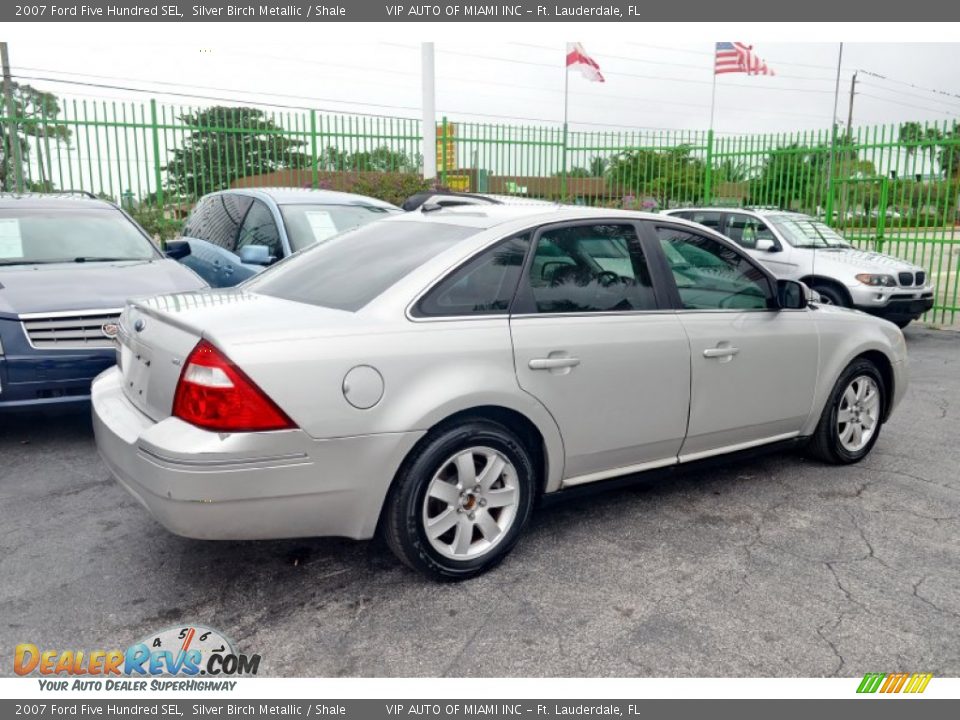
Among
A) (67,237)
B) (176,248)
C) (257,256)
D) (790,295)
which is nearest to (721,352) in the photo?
(790,295)

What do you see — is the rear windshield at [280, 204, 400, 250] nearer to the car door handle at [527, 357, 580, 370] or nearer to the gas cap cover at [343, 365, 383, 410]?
the car door handle at [527, 357, 580, 370]

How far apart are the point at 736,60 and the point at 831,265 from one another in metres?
12.6

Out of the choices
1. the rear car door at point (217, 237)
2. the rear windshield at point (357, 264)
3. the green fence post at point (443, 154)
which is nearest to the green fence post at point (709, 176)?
the green fence post at point (443, 154)

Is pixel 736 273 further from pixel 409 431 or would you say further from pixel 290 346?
pixel 290 346

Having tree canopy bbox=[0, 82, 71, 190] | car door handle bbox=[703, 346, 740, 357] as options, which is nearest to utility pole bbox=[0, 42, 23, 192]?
tree canopy bbox=[0, 82, 71, 190]

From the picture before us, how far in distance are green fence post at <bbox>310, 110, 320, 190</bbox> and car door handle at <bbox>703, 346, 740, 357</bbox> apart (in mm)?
10129

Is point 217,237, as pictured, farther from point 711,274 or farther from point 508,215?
point 711,274

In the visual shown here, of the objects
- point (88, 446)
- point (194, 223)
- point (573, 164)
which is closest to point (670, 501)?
point (88, 446)

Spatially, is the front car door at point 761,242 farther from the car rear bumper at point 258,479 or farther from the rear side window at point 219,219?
the car rear bumper at point 258,479

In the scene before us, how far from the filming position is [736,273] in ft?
14.4

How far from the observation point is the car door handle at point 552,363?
135 inches

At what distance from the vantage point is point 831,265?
10266mm

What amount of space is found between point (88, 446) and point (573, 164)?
40.2ft

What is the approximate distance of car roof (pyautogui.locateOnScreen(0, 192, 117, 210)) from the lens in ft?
20.9
